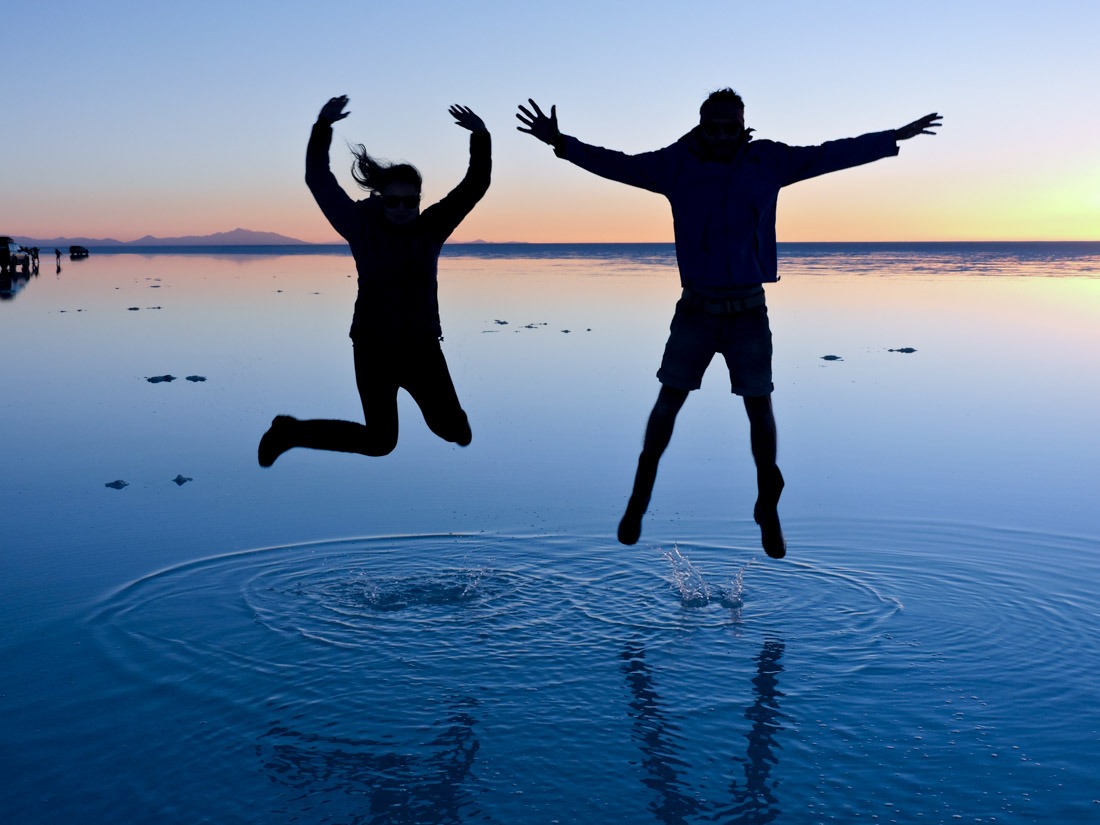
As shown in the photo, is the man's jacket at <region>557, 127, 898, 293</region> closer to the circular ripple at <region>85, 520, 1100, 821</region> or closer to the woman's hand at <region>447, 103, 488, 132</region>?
the woman's hand at <region>447, 103, 488, 132</region>

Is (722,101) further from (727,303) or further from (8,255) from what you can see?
(8,255)

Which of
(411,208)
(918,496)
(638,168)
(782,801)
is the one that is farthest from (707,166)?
(918,496)

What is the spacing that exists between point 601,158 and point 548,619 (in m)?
3.26

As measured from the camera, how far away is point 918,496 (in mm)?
11117

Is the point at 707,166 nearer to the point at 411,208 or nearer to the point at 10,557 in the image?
the point at 411,208

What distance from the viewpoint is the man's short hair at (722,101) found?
22.5 feet

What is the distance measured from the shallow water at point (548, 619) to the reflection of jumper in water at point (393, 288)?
1469mm

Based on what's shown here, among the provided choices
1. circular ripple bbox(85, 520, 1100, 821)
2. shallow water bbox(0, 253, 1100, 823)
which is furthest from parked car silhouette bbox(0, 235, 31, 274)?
circular ripple bbox(85, 520, 1100, 821)

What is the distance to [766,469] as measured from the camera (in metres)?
7.44

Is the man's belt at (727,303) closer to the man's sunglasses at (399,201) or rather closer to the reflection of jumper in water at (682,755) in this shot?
the man's sunglasses at (399,201)

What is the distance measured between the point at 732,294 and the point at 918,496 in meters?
5.10

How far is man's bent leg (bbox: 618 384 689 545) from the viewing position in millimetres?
7375

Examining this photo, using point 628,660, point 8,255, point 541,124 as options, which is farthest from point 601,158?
point 8,255

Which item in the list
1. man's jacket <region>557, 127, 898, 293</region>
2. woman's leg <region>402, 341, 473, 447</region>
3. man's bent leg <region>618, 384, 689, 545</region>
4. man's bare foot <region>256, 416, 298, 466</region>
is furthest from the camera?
man's bare foot <region>256, 416, 298, 466</region>
